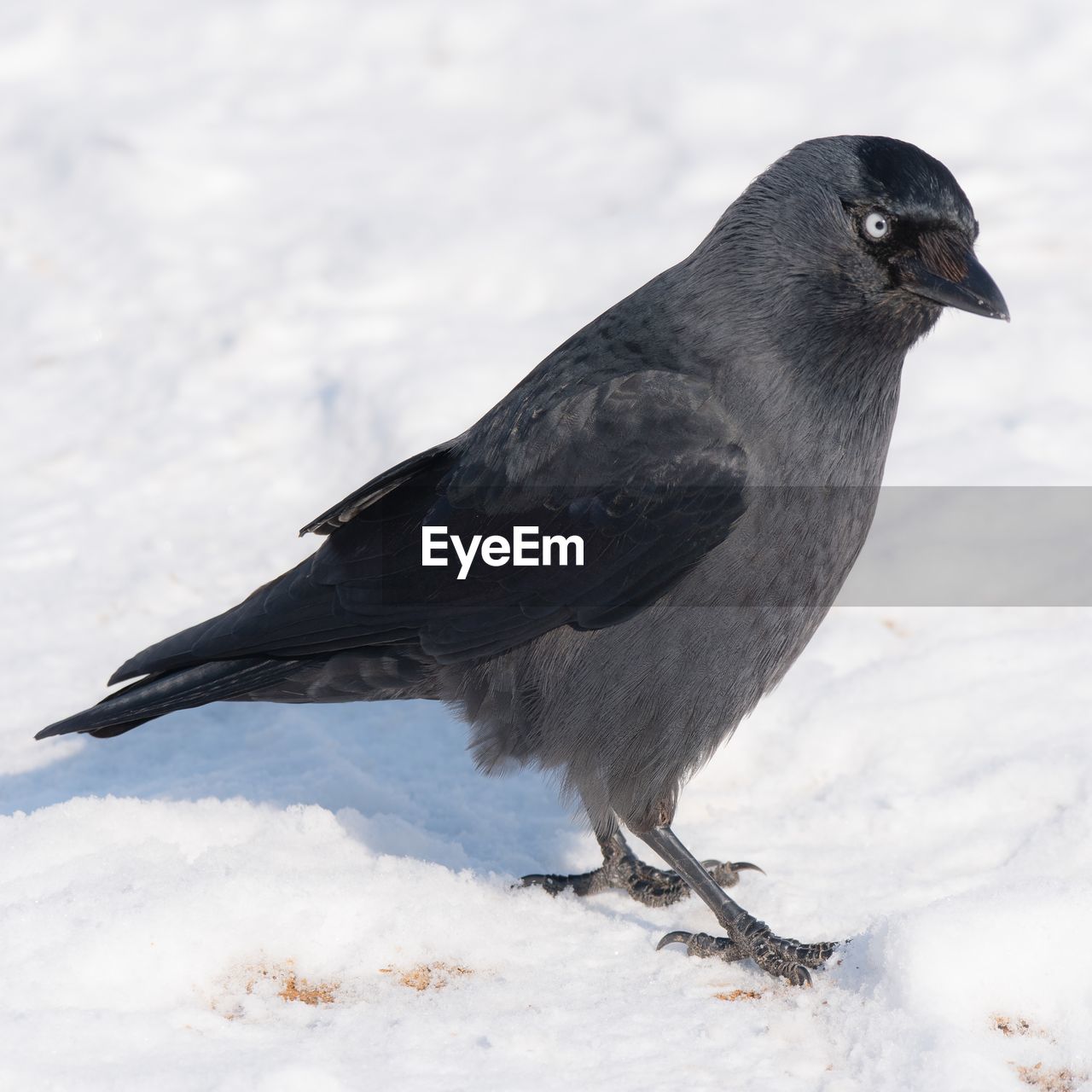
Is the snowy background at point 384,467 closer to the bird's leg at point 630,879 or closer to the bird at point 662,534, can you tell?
the bird's leg at point 630,879

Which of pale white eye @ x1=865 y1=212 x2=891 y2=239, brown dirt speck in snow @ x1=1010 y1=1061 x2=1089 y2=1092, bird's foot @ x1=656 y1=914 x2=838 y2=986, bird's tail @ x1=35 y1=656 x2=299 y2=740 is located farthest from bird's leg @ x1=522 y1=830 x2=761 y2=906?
pale white eye @ x1=865 y1=212 x2=891 y2=239

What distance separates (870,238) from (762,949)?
6.61ft

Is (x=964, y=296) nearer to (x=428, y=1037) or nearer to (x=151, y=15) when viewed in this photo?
(x=428, y=1037)

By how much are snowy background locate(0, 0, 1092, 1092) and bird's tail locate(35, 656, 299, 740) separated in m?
0.27

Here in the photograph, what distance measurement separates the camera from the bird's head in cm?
379

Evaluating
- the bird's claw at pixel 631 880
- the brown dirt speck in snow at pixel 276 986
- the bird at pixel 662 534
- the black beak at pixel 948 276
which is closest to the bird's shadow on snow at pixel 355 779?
the bird's claw at pixel 631 880

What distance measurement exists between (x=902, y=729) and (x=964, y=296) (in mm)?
1675

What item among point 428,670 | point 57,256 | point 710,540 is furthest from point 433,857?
point 57,256

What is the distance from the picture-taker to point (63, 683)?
5188 mm

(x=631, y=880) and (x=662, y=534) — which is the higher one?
(x=662, y=534)

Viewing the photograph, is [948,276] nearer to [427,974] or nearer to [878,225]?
[878,225]

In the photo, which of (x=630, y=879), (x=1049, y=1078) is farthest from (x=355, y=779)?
(x=1049, y=1078)

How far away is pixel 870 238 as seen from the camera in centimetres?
386

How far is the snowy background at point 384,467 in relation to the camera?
10.9 ft
